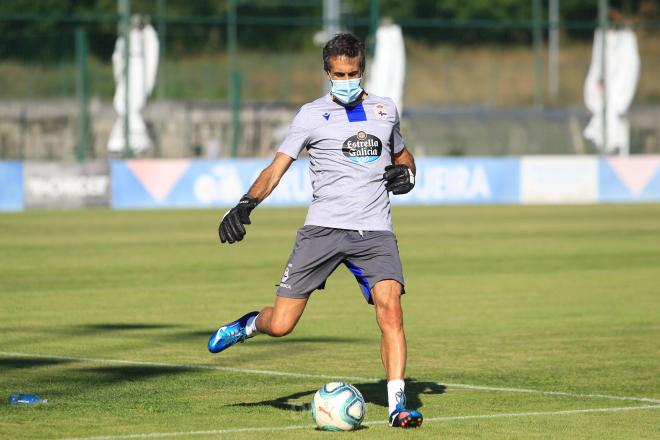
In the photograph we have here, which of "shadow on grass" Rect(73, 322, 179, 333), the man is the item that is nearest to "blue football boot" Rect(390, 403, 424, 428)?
the man

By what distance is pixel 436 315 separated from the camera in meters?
→ 14.3

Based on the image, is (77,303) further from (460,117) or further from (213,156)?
(460,117)

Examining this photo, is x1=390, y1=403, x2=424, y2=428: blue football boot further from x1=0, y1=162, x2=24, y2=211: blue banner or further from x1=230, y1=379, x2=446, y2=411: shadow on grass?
x1=0, y1=162, x2=24, y2=211: blue banner

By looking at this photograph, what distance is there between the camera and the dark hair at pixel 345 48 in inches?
333

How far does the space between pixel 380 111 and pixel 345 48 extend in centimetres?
45

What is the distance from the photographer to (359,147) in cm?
854

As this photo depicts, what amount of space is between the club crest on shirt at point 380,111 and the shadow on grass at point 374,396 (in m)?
1.85

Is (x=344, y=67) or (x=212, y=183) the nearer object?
(x=344, y=67)

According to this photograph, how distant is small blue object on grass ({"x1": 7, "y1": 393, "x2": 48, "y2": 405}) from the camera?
8.90 meters

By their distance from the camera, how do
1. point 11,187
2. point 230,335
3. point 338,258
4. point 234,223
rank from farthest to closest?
point 11,187 < point 230,335 < point 338,258 < point 234,223

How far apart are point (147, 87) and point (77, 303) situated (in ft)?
66.3

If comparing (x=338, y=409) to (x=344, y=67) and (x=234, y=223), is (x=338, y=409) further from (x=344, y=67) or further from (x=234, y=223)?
(x=344, y=67)

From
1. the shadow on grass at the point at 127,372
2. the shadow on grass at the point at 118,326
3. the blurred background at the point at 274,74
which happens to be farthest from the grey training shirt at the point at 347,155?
the blurred background at the point at 274,74

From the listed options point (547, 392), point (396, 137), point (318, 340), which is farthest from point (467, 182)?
point (396, 137)
